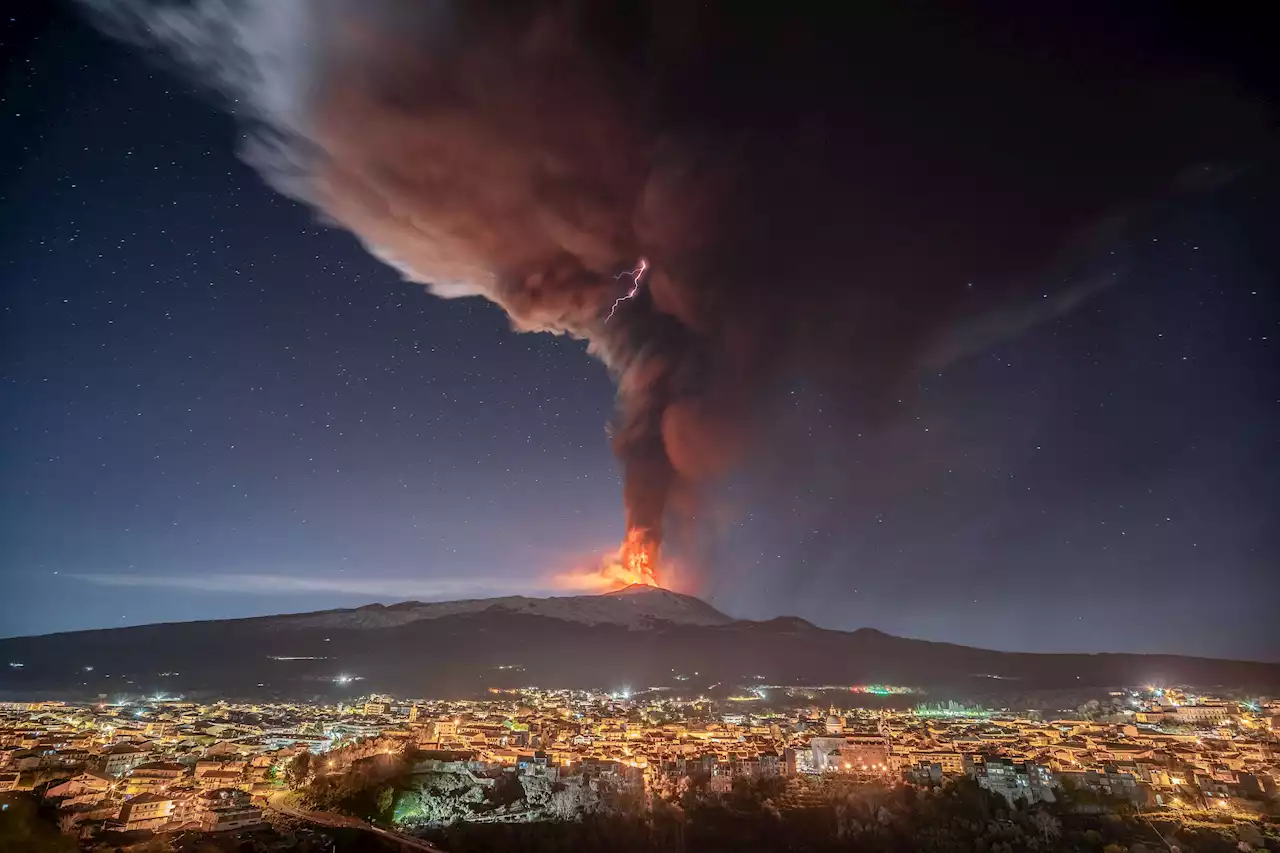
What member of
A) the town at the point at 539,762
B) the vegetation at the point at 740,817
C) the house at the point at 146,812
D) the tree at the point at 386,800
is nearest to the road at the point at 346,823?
the town at the point at 539,762

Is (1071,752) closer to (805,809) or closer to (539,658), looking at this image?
(805,809)

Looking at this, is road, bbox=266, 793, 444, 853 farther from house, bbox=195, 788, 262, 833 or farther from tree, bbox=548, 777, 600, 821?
tree, bbox=548, 777, 600, 821

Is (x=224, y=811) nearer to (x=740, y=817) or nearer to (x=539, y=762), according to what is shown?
(x=539, y=762)

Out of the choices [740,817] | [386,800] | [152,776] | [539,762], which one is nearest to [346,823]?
[386,800]

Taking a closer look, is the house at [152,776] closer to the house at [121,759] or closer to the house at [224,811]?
the house at [121,759]

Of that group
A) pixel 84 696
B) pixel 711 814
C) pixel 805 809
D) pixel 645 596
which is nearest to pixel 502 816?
pixel 711 814
